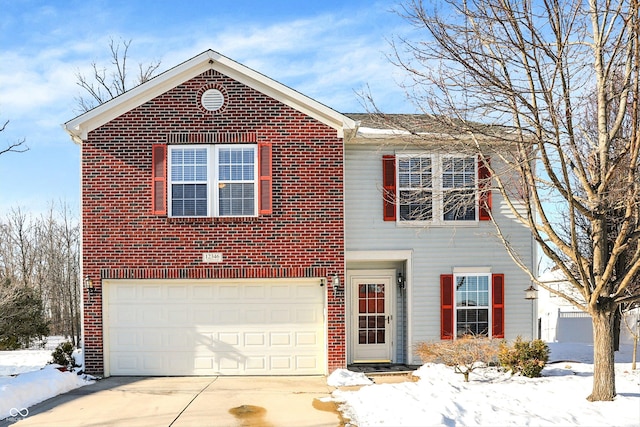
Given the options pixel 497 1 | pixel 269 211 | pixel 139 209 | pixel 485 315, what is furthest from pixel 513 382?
pixel 139 209

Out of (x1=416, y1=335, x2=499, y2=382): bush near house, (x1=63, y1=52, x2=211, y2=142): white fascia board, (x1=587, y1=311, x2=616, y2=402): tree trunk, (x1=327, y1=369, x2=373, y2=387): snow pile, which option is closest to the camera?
(x1=587, y1=311, x2=616, y2=402): tree trunk

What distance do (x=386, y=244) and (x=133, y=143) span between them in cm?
601

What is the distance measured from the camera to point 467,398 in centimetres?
952

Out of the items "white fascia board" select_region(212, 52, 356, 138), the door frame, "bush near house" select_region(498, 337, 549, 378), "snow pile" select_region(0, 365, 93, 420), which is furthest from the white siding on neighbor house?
"snow pile" select_region(0, 365, 93, 420)

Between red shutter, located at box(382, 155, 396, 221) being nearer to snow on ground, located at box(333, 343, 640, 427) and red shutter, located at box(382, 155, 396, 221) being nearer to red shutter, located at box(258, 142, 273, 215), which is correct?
red shutter, located at box(258, 142, 273, 215)

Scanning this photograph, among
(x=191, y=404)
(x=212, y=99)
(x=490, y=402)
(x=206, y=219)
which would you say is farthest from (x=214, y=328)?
(x=490, y=402)

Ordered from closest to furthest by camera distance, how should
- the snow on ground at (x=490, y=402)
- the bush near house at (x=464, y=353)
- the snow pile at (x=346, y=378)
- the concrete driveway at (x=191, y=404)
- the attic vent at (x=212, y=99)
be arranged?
the snow on ground at (x=490, y=402) → the concrete driveway at (x=191, y=404) → the bush near house at (x=464, y=353) → the snow pile at (x=346, y=378) → the attic vent at (x=212, y=99)

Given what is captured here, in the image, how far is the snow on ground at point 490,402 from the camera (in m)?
8.41

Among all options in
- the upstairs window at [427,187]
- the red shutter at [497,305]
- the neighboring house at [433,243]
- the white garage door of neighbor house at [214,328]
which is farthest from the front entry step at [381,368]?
the upstairs window at [427,187]

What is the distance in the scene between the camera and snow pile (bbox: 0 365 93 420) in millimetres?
9500

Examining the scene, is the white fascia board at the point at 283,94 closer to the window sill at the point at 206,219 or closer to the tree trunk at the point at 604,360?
the window sill at the point at 206,219

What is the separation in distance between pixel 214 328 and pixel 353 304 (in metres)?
3.34

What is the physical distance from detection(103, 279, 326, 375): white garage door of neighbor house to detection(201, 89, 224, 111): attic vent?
380cm

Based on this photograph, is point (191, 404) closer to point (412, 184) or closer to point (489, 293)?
point (412, 184)
